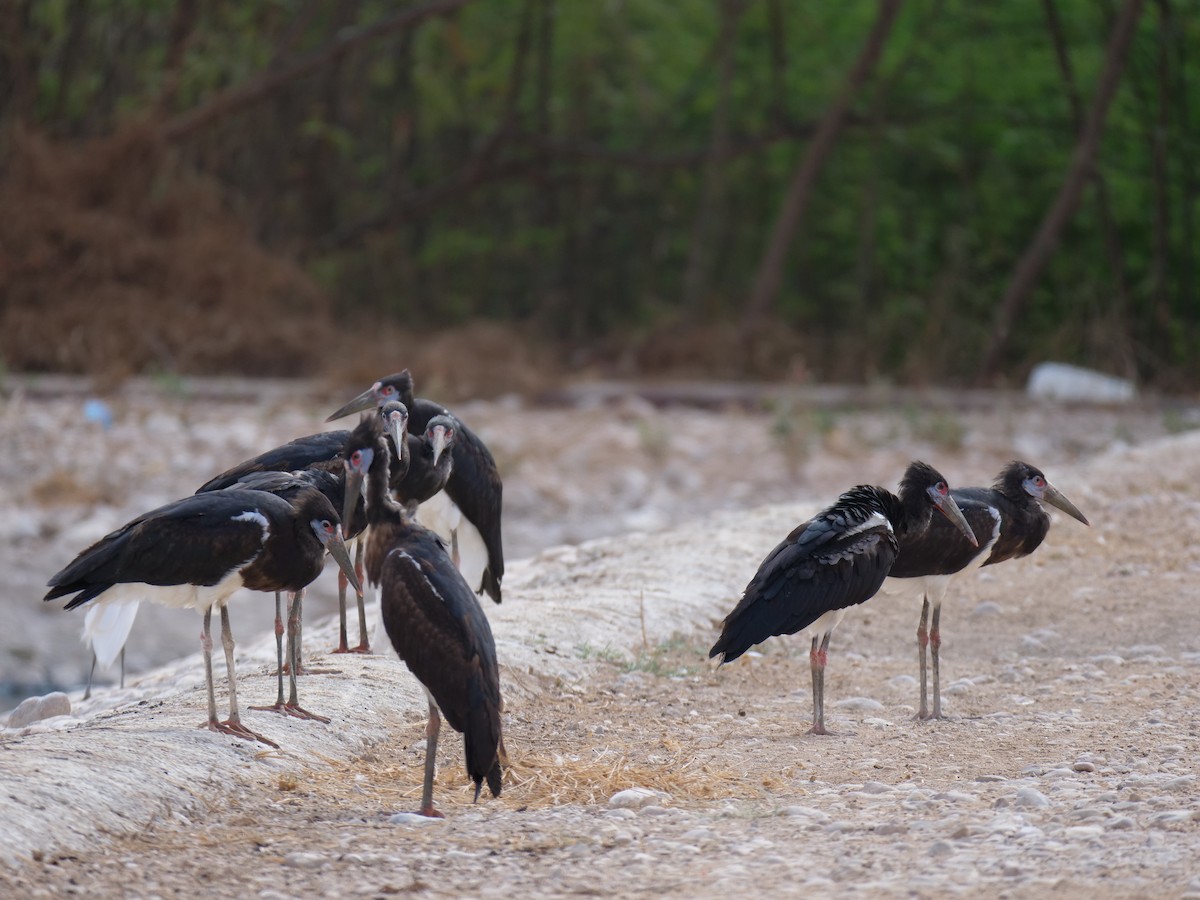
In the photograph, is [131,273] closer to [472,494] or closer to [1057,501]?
A: [472,494]

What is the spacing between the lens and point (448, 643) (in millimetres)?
4504

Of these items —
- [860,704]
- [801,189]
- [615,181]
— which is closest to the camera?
[860,704]

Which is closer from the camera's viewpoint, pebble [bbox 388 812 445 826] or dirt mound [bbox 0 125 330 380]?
pebble [bbox 388 812 445 826]

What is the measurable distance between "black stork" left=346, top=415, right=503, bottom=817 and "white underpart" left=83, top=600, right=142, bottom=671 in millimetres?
1413

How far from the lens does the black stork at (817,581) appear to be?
545 cm

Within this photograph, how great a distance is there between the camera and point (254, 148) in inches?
753

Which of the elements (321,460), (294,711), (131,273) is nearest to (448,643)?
(294,711)

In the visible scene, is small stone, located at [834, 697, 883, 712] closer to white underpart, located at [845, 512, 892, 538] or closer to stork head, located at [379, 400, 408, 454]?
white underpart, located at [845, 512, 892, 538]

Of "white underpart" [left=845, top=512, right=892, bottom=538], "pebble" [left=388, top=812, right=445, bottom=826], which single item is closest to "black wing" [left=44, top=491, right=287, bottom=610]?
"pebble" [left=388, top=812, right=445, bottom=826]

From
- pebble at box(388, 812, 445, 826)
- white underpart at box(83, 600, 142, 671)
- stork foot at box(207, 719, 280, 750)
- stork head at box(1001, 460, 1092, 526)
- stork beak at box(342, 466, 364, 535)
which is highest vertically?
stork head at box(1001, 460, 1092, 526)

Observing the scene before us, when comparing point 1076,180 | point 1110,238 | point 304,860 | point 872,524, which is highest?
point 1076,180

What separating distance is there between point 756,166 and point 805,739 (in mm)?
16063

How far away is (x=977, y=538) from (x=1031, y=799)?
5.74 feet

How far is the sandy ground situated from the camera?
396 centimetres
